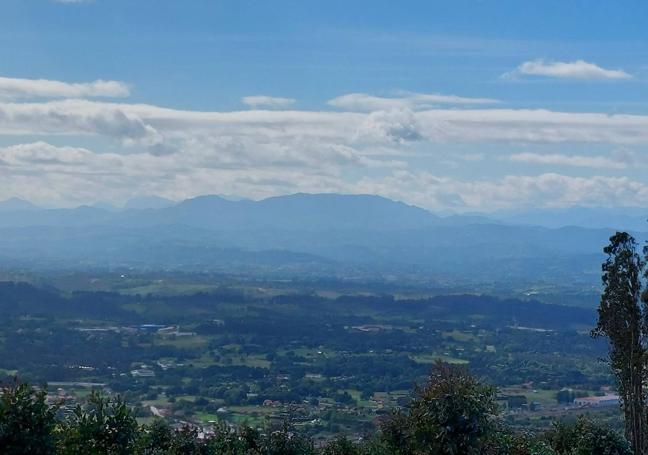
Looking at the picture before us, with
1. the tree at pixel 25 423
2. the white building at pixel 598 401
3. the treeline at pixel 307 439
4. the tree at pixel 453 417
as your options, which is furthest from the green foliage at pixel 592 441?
the white building at pixel 598 401

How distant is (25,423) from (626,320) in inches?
659

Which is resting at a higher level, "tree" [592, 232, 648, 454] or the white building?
"tree" [592, 232, 648, 454]

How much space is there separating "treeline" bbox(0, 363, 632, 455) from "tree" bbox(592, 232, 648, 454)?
191 centimetres

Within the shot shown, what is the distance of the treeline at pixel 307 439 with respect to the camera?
1856cm

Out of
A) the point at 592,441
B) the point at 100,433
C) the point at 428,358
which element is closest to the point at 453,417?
the point at 592,441

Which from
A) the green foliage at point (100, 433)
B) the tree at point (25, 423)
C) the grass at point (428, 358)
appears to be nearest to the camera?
the tree at point (25, 423)

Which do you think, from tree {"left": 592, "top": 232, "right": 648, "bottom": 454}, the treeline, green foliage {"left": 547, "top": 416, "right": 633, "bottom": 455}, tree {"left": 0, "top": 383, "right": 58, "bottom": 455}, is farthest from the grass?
tree {"left": 0, "top": 383, "right": 58, "bottom": 455}

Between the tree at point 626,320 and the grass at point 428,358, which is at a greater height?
the tree at point 626,320

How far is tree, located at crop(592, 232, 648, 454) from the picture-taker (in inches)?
985

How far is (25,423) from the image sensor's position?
18.4 meters

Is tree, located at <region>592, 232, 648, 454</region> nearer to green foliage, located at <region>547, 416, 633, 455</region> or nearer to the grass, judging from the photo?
green foliage, located at <region>547, 416, 633, 455</region>

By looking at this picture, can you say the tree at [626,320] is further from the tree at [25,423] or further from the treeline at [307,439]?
the tree at [25,423]

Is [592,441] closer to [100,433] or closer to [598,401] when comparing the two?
[100,433]

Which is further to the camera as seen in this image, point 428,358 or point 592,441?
point 428,358
